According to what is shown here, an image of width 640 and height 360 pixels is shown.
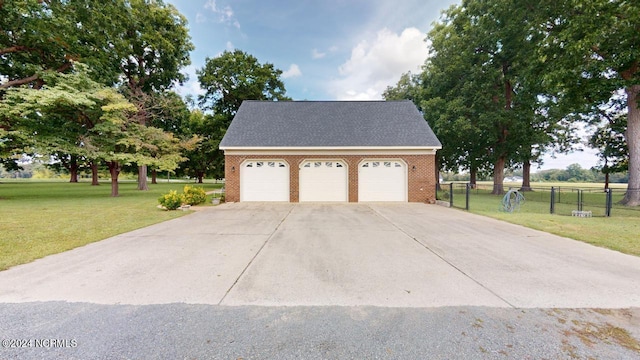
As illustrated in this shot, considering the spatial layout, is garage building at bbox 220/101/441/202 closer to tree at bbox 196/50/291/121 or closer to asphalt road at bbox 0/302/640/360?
asphalt road at bbox 0/302/640/360

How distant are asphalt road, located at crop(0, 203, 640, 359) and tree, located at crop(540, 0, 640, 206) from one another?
37.3 feet

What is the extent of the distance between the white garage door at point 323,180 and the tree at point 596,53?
37.6 ft

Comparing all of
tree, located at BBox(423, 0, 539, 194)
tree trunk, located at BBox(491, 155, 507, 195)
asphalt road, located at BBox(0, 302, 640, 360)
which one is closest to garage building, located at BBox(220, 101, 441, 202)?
tree, located at BBox(423, 0, 539, 194)

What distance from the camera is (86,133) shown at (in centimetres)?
1502

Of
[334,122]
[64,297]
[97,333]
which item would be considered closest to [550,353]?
[97,333]

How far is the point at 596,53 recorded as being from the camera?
38.4ft

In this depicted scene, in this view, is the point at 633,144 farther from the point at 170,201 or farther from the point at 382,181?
the point at 170,201

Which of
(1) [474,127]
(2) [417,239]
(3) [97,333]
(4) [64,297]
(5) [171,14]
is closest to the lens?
(3) [97,333]

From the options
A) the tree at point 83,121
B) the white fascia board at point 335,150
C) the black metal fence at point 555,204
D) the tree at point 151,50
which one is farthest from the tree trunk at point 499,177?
the tree at point 151,50

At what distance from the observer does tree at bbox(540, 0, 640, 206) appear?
400 inches

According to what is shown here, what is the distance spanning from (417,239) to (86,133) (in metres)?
20.1

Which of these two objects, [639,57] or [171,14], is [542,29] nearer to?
[639,57]

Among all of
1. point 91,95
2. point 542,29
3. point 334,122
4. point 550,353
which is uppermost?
point 542,29

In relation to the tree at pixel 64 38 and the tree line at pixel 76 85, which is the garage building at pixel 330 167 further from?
the tree at pixel 64 38
